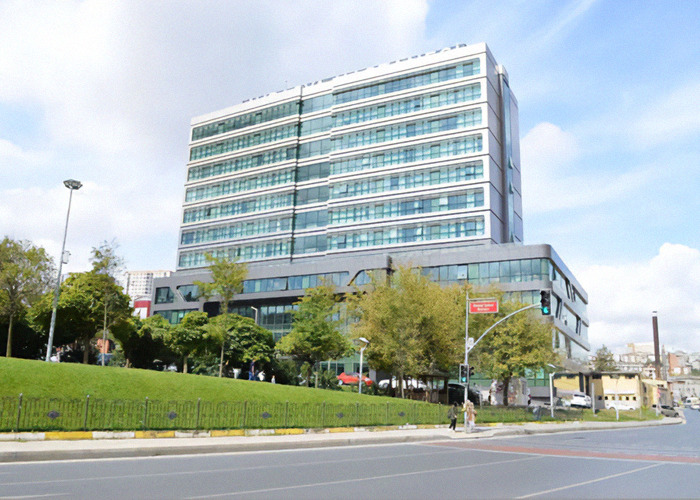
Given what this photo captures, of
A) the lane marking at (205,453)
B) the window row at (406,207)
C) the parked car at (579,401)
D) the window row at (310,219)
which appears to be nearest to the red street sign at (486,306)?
the lane marking at (205,453)

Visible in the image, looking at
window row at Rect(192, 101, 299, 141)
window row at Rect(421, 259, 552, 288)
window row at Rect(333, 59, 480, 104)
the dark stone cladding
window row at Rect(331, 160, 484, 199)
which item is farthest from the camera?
window row at Rect(192, 101, 299, 141)

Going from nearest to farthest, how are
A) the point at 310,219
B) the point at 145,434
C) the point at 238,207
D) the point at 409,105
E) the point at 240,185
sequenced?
1. the point at 145,434
2. the point at 409,105
3. the point at 310,219
4. the point at 238,207
5. the point at 240,185

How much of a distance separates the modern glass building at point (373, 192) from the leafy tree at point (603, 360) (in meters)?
14.0

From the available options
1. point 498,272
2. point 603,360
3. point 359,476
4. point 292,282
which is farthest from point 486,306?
point 603,360

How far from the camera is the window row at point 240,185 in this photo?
8600 centimetres

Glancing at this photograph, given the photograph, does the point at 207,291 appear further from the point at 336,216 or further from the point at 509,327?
the point at 336,216

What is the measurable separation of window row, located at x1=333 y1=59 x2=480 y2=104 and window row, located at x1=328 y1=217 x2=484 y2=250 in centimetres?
1921

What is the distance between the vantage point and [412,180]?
2945 inches

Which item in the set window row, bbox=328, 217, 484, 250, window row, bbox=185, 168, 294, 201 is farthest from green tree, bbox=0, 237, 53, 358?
window row, bbox=185, 168, 294, 201

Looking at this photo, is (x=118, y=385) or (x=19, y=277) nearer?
(x=118, y=385)

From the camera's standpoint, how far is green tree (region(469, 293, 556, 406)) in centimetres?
4625

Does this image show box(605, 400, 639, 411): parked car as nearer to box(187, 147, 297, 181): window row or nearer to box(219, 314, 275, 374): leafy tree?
box(219, 314, 275, 374): leafy tree

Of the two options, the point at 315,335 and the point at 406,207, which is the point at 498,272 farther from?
the point at 315,335

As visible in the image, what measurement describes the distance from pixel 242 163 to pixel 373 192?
978 inches
